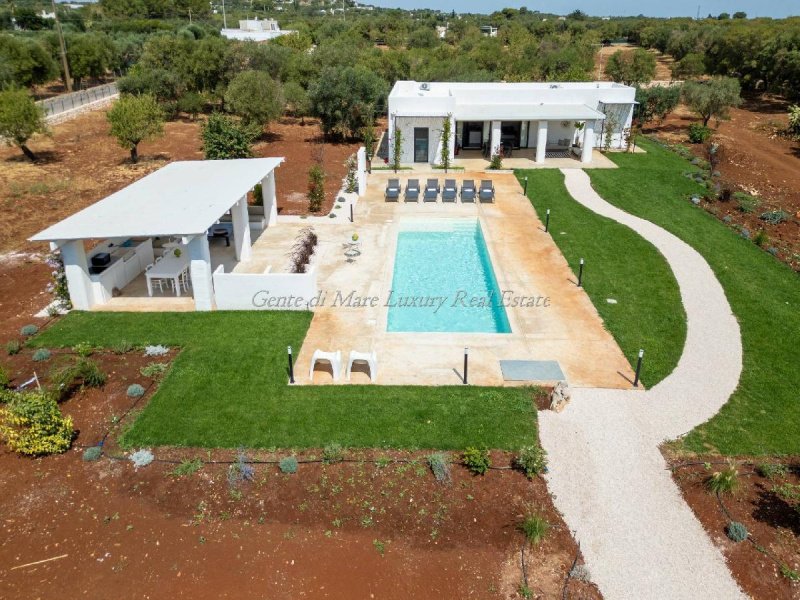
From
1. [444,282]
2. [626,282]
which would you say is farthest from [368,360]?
[626,282]

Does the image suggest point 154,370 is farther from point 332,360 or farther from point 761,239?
point 761,239

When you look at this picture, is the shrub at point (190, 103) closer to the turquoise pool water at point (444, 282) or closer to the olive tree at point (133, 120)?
the olive tree at point (133, 120)

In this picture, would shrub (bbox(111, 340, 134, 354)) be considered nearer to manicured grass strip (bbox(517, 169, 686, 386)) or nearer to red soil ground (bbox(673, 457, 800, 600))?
manicured grass strip (bbox(517, 169, 686, 386))

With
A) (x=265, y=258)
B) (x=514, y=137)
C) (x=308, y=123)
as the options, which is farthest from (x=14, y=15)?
(x=265, y=258)

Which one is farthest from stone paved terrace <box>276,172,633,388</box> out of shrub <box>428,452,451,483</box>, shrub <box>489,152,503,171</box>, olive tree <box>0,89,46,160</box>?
olive tree <box>0,89,46,160</box>

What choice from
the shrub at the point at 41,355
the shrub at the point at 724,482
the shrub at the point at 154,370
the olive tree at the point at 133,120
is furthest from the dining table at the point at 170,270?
the olive tree at the point at 133,120

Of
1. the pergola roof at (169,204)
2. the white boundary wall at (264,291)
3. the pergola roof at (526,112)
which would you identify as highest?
the pergola roof at (526,112)
